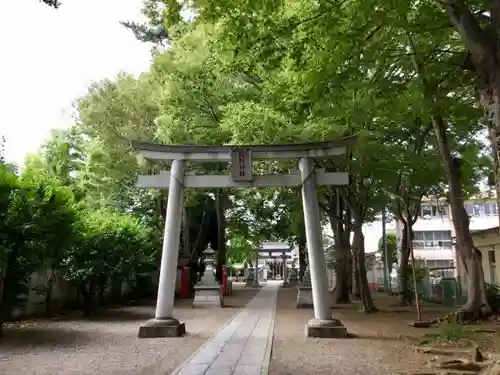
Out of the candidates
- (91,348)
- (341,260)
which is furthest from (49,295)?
(341,260)

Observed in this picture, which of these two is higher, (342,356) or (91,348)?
(342,356)

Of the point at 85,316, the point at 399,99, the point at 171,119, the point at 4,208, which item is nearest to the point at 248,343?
the point at 4,208

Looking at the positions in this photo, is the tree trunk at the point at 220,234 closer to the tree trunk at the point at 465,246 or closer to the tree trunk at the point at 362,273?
the tree trunk at the point at 362,273

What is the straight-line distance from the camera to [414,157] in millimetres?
14695

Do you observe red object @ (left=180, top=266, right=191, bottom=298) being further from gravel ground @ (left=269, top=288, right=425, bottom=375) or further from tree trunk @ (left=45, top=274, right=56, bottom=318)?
gravel ground @ (left=269, top=288, right=425, bottom=375)

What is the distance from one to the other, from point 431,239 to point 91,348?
41.3 m

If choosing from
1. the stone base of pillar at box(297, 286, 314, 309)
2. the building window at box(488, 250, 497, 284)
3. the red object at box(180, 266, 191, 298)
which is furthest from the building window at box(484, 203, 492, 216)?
the red object at box(180, 266, 191, 298)

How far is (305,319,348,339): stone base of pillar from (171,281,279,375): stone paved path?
0.95 metres

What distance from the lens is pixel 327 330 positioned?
34.8 ft

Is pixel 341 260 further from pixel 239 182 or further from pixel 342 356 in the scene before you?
pixel 342 356

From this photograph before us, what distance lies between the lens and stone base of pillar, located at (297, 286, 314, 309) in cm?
2027

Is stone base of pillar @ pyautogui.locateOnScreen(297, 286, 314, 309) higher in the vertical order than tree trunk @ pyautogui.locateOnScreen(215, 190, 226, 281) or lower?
lower

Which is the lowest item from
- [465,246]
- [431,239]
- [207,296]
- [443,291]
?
[207,296]

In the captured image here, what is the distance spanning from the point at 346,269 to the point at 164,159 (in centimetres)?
1254
